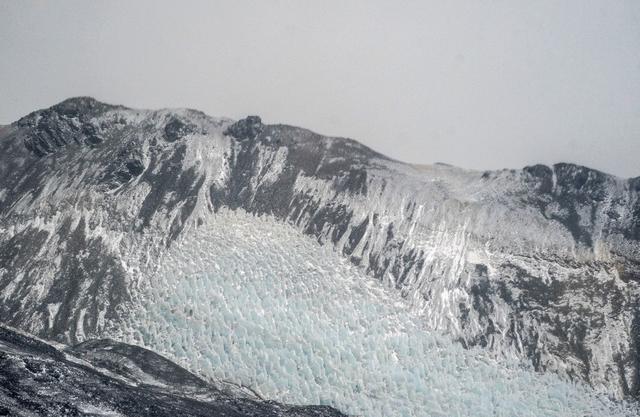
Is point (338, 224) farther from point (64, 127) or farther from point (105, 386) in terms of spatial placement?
point (64, 127)

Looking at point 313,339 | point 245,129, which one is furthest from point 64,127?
point 313,339

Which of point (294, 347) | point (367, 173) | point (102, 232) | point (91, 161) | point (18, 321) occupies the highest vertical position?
point (367, 173)

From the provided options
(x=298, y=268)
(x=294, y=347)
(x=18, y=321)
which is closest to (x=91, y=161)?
(x=18, y=321)

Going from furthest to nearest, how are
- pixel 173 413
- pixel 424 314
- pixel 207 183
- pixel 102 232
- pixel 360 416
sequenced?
pixel 207 183, pixel 102 232, pixel 424 314, pixel 360 416, pixel 173 413

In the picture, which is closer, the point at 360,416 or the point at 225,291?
the point at 360,416

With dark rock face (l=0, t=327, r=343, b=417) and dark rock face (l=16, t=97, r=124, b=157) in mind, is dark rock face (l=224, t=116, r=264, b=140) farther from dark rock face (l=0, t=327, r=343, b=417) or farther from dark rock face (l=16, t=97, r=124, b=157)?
dark rock face (l=0, t=327, r=343, b=417)

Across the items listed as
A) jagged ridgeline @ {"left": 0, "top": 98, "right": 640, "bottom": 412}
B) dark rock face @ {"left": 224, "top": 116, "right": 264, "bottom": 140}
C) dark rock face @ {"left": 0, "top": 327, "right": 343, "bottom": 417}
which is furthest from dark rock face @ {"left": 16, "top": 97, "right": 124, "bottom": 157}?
dark rock face @ {"left": 0, "top": 327, "right": 343, "bottom": 417}

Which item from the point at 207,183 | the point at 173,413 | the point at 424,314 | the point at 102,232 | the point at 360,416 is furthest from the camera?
the point at 207,183

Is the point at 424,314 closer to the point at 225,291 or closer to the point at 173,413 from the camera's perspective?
the point at 225,291
